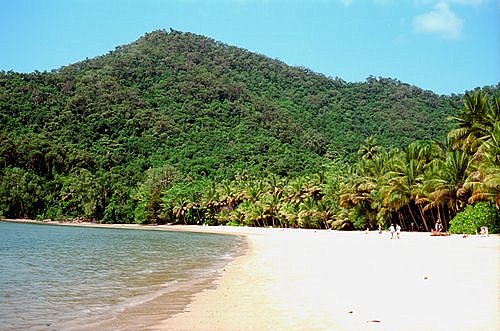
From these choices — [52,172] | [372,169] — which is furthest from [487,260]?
[52,172]

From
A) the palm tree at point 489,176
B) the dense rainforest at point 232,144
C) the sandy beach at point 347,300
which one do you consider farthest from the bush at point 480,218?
the sandy beach at point 347,300

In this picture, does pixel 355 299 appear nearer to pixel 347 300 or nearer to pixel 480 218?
pixel 347 300

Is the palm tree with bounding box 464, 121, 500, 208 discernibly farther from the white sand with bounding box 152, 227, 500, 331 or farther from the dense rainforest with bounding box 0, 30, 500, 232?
the white sand with bounding box 152, 227, 500, 331

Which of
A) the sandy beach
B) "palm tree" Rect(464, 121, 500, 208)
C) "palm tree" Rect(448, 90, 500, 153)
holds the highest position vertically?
"palm tree" Rect(448, 90, 500, 153)

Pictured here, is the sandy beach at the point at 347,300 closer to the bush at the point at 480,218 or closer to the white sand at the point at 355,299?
the white sand at the point at 355,299

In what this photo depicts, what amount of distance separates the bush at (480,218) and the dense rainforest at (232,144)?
0.17 metres

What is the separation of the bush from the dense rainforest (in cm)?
17

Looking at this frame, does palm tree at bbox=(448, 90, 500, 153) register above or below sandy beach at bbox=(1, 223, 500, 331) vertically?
above

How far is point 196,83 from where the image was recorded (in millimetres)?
150625

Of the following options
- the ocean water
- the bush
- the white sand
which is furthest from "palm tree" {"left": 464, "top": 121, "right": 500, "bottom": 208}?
the ocean water

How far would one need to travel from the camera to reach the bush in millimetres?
36312

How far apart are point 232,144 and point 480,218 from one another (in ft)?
276

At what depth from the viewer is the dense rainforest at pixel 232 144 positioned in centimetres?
4554

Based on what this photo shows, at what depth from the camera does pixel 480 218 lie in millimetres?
36312
